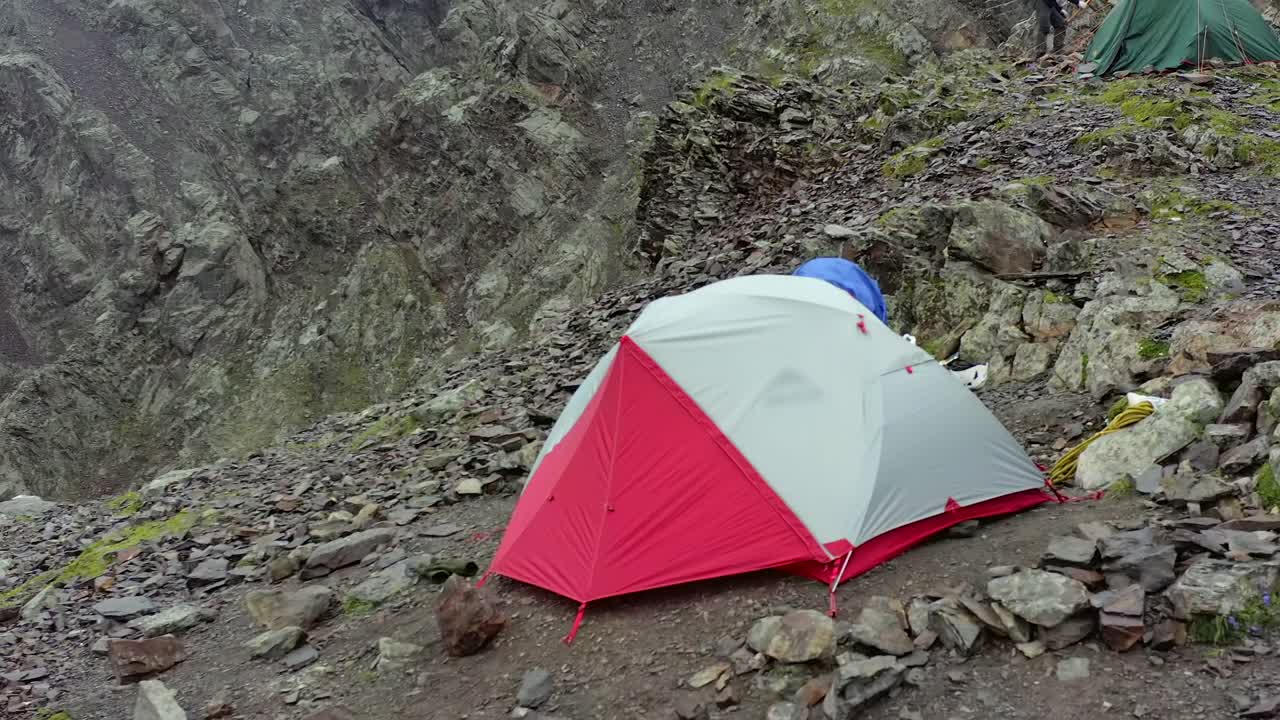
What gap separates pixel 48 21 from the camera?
56.5 meters

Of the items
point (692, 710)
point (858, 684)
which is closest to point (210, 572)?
point (692, 710)

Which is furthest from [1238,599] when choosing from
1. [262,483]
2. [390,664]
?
[262,483]

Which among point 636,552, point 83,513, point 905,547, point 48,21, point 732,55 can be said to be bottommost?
point 83,513

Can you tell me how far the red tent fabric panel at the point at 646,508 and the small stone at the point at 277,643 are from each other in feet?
→ 6.48

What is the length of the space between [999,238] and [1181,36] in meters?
14.7

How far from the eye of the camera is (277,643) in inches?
279

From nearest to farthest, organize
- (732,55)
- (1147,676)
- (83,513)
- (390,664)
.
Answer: (1147,676), (390,664), (83,513), (732,55)

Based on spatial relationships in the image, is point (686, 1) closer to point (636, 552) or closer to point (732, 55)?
point (732, 55)

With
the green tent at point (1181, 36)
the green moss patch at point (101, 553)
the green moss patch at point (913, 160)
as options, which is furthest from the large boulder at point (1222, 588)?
the green tent at point (1181, 36)

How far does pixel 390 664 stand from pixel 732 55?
4317 centimetres

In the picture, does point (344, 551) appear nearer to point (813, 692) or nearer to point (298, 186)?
point (813, 692)

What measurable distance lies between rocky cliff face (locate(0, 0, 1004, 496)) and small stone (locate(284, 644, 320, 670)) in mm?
29769

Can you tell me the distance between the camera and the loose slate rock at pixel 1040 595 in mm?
4703

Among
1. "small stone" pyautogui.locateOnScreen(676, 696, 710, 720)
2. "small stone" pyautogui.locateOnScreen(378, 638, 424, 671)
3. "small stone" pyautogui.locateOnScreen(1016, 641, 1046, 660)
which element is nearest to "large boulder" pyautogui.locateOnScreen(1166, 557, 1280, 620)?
"small stone" pyautogui.locateOnScreen(1016, 641, 1046, 660)
